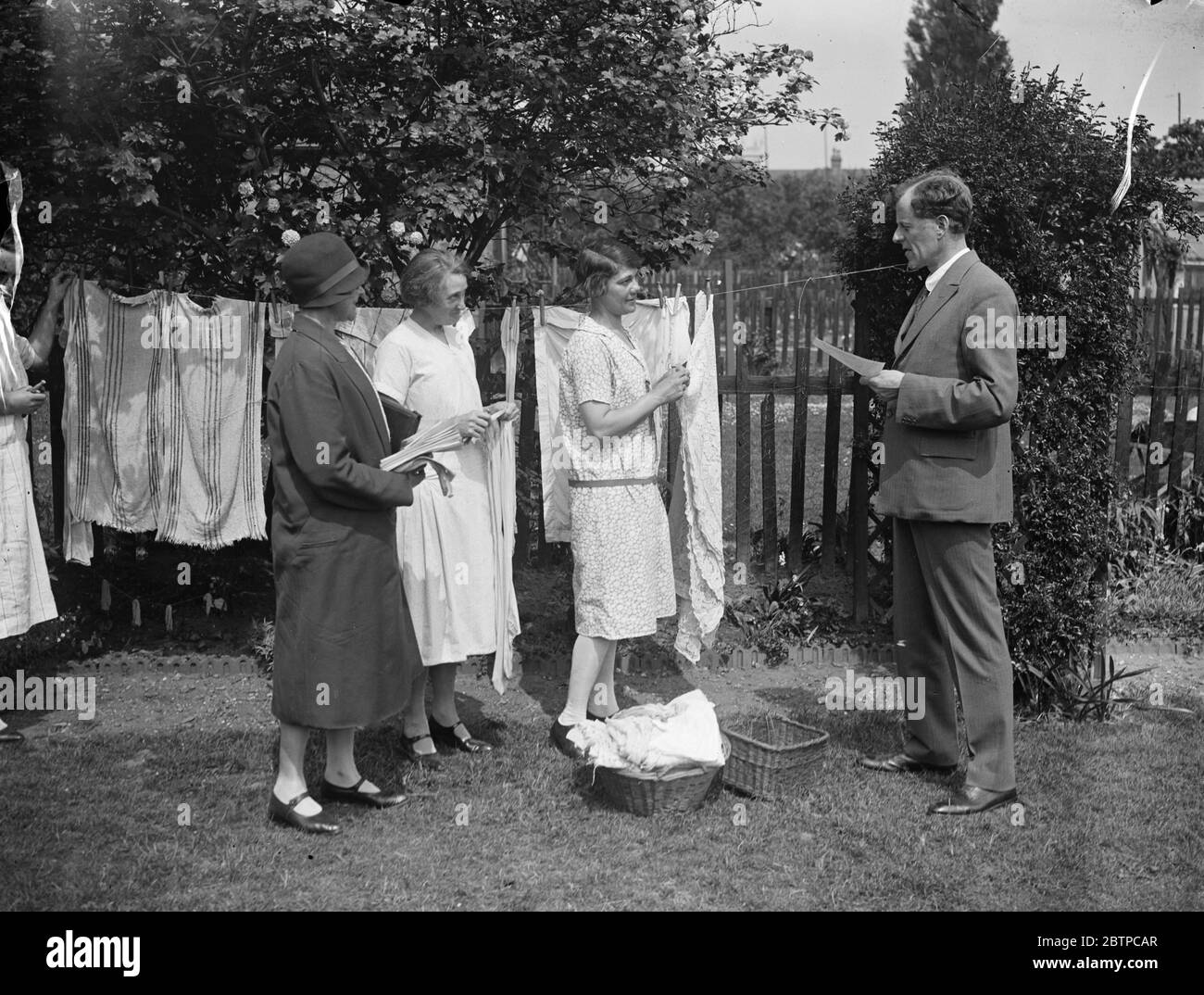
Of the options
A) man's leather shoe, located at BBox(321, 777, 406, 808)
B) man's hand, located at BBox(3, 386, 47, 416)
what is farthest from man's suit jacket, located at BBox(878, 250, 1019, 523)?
man's hand, located at BBox(3, 386, 47, 416)

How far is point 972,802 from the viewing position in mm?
4328

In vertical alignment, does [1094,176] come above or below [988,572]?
above

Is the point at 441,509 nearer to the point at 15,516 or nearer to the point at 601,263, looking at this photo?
the point at 601,263

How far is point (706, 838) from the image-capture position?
164 inches

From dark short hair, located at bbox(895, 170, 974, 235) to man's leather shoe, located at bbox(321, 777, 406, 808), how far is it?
9.20 feet

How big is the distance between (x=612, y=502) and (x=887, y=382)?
1165 millimetres

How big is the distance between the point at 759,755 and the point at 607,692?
0.91 m

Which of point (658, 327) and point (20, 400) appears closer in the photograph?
point (20, 400)

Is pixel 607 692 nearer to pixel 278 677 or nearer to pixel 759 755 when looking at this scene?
pixel 759 755

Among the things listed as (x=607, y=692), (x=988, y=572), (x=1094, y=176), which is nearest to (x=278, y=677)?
(x=607, y=692)

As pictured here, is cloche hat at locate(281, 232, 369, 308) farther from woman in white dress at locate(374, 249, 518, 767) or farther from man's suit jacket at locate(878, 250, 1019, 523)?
man's suit jacket at locate(878, 250, 1019, 523)

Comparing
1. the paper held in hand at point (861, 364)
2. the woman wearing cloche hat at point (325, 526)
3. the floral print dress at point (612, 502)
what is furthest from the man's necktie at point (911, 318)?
the woman wearing cloche hat at point (325, 526)

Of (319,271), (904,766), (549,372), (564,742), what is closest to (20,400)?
(319,271)
